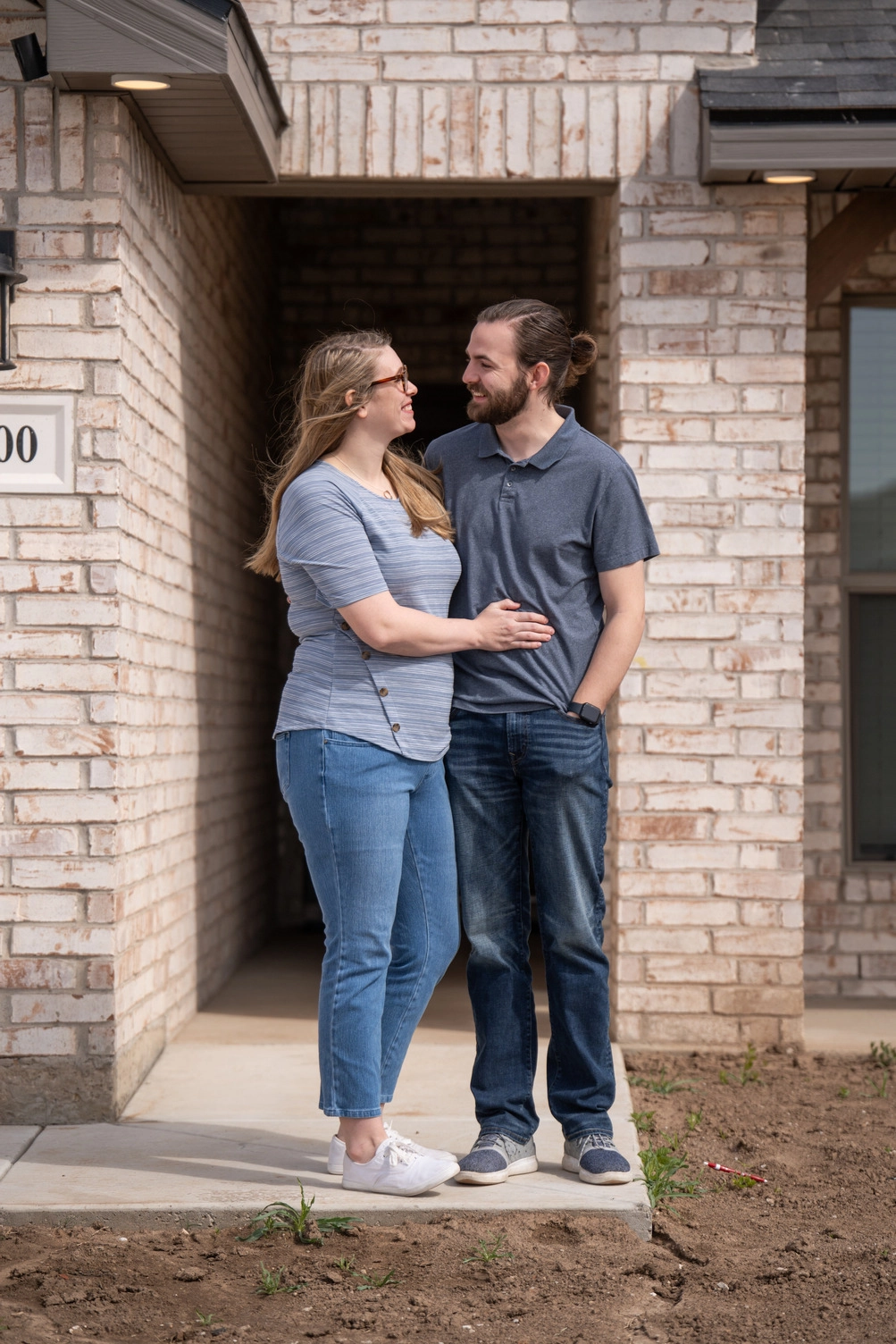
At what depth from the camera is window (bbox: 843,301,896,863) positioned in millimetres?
6004

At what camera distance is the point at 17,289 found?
4.08m

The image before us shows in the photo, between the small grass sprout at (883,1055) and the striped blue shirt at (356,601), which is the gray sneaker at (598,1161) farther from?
the small grass sprout at (883,1055)

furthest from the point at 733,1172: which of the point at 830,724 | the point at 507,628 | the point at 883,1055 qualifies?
the point at 830,724

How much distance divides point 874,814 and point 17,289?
13.3ft

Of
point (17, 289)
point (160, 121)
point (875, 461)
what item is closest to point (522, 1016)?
point (17, 289)

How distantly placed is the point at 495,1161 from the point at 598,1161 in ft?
0.83

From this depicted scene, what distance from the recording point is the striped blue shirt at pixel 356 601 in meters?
3.17

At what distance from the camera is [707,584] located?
4.96 metres

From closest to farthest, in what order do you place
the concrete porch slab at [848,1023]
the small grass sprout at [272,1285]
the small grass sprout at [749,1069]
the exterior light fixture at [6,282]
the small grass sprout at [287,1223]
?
the small grass sprout at [272,1285]
the small grass sprout at [287,1223]
the exterior light fixture at [6,282]
the small grass sprout at [749,1069]
the concrete porch slab at [848,1023]

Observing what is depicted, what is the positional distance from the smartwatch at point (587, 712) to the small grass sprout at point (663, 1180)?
1.17 meters

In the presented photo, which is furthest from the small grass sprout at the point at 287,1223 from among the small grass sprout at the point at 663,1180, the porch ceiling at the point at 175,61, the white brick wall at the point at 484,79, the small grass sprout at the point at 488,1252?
the white brick wall at the point at 484,79

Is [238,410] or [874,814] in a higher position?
[238,410]

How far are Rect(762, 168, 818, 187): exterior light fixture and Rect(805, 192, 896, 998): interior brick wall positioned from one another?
3.93 ft

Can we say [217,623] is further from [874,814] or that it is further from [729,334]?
[874,814]
